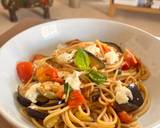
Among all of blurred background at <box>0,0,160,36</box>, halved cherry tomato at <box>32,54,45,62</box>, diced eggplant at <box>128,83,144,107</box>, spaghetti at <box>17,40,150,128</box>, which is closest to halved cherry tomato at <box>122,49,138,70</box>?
spaghetti at <box>17,40,150,128</box>

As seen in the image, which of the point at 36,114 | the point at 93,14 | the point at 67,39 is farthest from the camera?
the point at 93,14

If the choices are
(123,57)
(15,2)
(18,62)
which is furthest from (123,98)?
(15,2)

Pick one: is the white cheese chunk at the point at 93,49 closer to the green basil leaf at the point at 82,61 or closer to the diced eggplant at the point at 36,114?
the green basil leaf at the point at 82,61

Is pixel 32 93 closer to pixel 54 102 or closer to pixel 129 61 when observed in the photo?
pixel 54 102

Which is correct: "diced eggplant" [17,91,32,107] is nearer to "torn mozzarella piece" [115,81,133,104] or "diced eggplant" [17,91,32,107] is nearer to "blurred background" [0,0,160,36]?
"torn mozzarella piece" [115,81,133,104]

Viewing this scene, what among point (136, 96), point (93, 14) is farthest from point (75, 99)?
point (93, 14)

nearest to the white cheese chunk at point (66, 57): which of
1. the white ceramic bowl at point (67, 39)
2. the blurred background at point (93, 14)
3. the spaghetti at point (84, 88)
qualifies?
the spaghetti at point (84, 88)

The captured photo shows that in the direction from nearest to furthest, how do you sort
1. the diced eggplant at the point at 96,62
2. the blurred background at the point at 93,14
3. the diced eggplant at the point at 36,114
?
the diced eggplant at the point at 36,114, the diced eggplant at the point at 96,62, the blurred background at the point at 93,14
